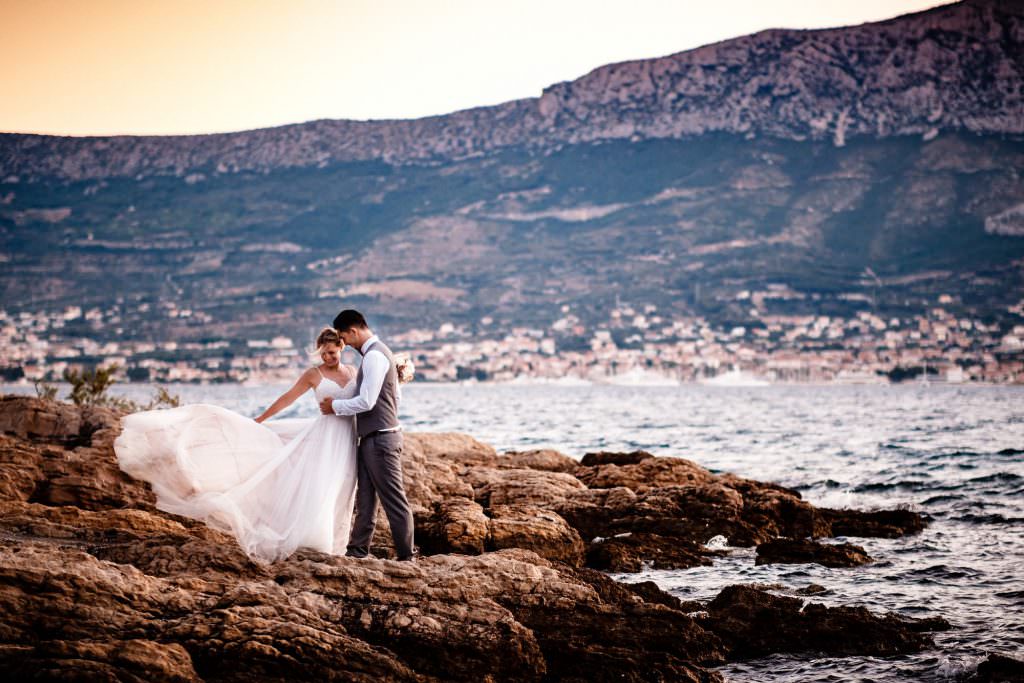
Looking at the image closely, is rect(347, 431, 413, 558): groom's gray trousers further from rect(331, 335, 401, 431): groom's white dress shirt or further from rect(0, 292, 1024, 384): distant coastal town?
rect(0, 292, 1024, 384): distant coastal town

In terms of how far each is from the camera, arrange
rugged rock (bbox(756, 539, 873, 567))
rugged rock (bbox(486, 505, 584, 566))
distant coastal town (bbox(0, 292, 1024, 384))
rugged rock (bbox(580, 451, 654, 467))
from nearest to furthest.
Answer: rugged rock (bbox(486, 505, 584, 566)), rugged rock (bbox(756, 539, 873, 567)), rugged rock (bbox(580, 451, 654, 467)), distant coastal town (bbox(0, 292, 1024, 384))

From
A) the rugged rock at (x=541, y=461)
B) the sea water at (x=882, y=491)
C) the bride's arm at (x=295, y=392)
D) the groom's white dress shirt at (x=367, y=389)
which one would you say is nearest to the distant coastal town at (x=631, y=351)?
the sea water at (x=882, y=491)

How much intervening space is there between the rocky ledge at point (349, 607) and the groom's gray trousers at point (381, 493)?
24.4 inches

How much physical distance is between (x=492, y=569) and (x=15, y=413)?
9.18 metres

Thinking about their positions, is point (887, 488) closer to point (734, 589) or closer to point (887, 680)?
point (734, 589)

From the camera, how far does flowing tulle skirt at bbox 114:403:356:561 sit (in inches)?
353

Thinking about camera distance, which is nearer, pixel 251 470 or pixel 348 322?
pixel 251 470

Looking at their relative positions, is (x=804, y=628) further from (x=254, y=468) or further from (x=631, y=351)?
(x=631, y=351)

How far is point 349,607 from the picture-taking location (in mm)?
7727

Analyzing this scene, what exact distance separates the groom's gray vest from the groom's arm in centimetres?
15

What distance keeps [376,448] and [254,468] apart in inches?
43.2

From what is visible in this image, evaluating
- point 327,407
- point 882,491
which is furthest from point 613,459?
point 327,407

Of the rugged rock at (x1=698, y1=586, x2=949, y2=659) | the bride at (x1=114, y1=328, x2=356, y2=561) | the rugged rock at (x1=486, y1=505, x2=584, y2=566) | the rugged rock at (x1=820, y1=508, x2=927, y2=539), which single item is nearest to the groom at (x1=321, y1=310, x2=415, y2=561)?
the bride at (x1=114, y1=328, x2=356, y2=561)

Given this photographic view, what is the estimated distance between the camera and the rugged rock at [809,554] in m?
14.0
